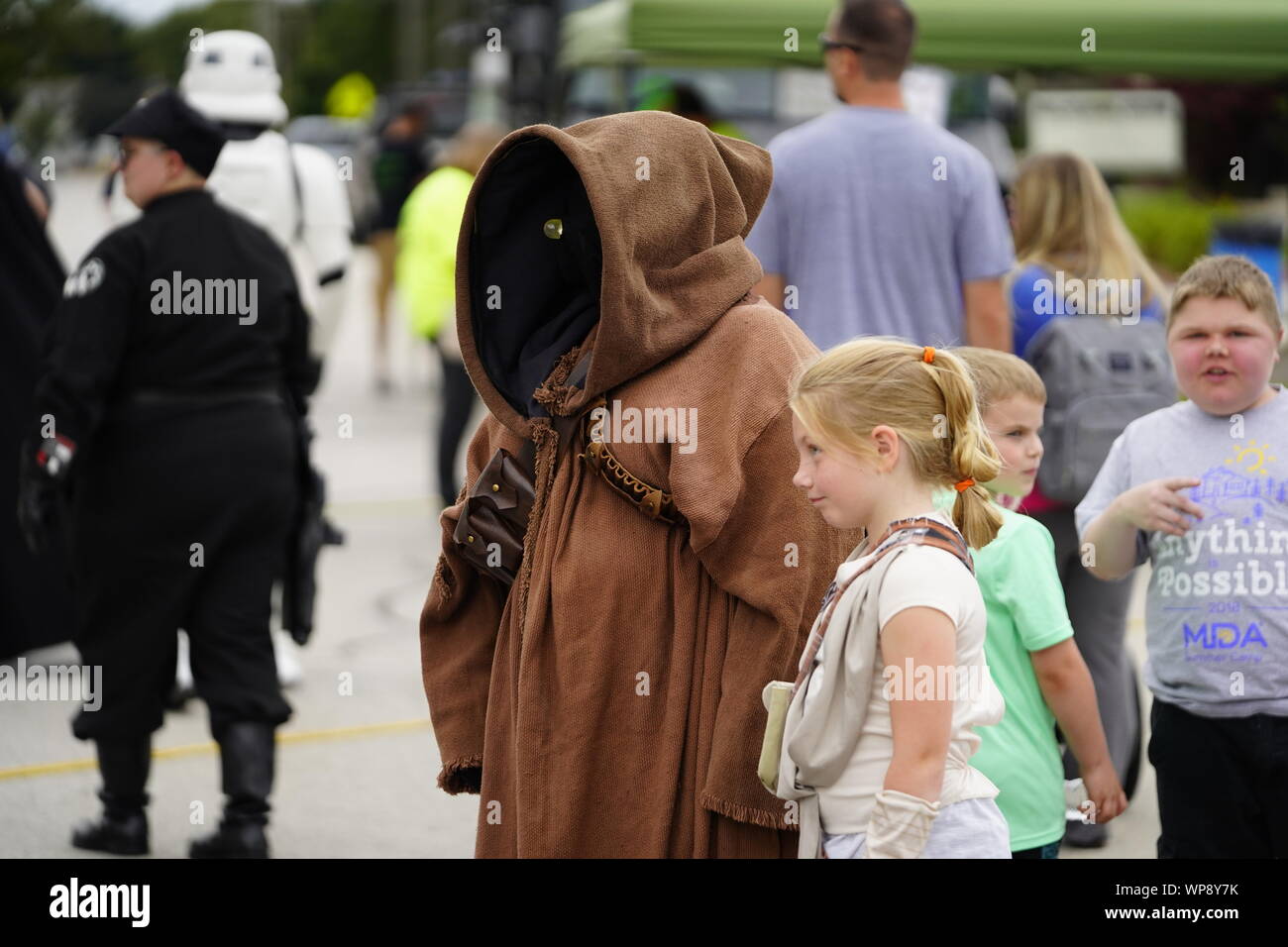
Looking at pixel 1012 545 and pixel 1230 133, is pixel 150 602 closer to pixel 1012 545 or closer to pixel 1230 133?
pixel 1012 545

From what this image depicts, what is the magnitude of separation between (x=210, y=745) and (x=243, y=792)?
3.86 ft

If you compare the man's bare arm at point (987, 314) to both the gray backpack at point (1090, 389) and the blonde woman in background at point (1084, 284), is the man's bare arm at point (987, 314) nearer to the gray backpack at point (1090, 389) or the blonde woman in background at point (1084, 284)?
the gray backpack at point (1090, 389)

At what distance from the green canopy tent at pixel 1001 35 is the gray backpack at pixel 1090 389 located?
556 centimetres

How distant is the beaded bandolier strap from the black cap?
7.33 feet

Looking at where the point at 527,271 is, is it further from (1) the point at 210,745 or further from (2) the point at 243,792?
(1) the point at 210,745

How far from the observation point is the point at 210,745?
5801 millimetres

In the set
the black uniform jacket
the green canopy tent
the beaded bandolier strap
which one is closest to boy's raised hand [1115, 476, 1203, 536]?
the beaded bandolier strap

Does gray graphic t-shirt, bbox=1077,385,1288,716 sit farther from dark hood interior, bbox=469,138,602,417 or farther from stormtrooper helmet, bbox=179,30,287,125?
stormtrooper helmet, bbox=179,30,287,125

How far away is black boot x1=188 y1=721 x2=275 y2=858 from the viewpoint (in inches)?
184

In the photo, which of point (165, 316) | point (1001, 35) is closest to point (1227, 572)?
point (165, 316)

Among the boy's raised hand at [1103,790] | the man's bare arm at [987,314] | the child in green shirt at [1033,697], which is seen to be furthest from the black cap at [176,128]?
the boy's raised hand at [1103,790]

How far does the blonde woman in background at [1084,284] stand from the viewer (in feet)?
15.7
